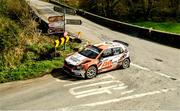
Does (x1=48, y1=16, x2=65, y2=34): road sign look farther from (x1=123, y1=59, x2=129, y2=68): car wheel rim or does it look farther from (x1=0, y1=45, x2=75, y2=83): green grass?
(x1=123, y1=59, x2=129, y2=68): car wheel rim

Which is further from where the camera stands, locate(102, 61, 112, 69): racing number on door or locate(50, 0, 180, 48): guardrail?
locate(50, 0, 180, 48): guardrail

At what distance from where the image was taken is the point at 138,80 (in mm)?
18844

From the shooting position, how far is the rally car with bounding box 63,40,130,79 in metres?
18.8

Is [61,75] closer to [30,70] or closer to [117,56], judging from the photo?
[30,70]

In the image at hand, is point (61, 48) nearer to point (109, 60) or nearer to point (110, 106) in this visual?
point (109, 60)

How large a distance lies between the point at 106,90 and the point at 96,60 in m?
2.51

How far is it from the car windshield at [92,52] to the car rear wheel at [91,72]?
0.71 m

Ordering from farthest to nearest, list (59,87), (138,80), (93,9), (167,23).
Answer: (93,9) → (167,23) → (138,80) → (59,87)

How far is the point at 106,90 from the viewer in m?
17.3

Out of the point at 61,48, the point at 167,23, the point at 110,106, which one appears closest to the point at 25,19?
the point at 61,48

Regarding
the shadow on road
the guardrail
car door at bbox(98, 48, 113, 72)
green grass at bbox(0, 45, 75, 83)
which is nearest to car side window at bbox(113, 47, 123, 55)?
car door at bbox(98, 48, 113, 72)

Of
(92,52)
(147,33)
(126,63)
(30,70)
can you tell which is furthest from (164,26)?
(30,70)

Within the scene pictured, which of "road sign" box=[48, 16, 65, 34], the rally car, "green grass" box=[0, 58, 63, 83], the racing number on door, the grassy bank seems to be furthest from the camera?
"road sign" box=[48, 16, 65, 34]

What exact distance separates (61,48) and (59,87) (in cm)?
582
